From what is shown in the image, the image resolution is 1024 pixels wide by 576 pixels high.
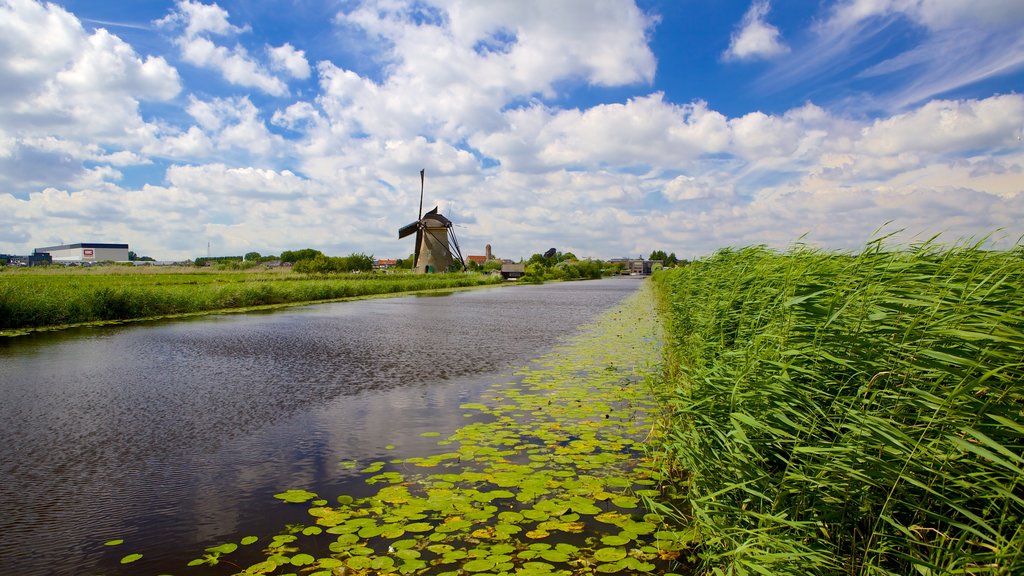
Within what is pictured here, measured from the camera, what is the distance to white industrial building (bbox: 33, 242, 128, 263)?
137 metres

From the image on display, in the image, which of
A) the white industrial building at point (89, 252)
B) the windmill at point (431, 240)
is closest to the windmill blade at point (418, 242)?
the windmill at point (431, 240)

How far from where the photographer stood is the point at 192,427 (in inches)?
255

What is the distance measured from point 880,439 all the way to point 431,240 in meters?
58.5

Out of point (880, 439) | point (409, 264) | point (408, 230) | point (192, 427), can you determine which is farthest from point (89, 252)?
point (880, 439)

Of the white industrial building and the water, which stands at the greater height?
the white industrial building

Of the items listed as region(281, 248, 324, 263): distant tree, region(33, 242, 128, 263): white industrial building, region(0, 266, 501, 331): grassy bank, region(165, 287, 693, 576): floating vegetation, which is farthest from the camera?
region(33, 242, 128, 263): white industrial building

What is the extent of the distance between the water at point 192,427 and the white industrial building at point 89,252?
15389cm

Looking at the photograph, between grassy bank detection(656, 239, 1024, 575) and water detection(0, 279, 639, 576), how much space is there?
3153mm

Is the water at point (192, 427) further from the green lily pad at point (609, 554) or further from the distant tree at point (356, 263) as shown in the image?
the distant tree at point (356, 263)

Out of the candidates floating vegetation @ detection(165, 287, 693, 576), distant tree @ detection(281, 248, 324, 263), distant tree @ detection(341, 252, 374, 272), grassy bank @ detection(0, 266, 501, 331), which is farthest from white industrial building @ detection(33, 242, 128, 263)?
floating vegetation @ detection(165, 287, 693, 576)

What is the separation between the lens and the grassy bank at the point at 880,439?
220cm

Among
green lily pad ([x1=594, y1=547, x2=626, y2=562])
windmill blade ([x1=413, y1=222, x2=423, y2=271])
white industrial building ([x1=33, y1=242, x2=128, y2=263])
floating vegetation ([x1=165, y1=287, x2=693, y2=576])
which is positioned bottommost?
green lily pad ([x1=594, y1=547, x2=626, y2=562])

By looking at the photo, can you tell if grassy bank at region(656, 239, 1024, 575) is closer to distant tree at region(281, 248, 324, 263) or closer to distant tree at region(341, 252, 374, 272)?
distant tree at region(341, 252, 374, 272)

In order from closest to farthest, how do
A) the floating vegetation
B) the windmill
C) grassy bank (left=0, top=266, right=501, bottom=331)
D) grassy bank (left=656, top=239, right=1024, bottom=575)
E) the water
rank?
grassy bank (left=656, top=239, right=1024, bottom=575), the floating vegetation, the water, grassy bank (left=0, top=266, right=501, bottom=331), the windmill
